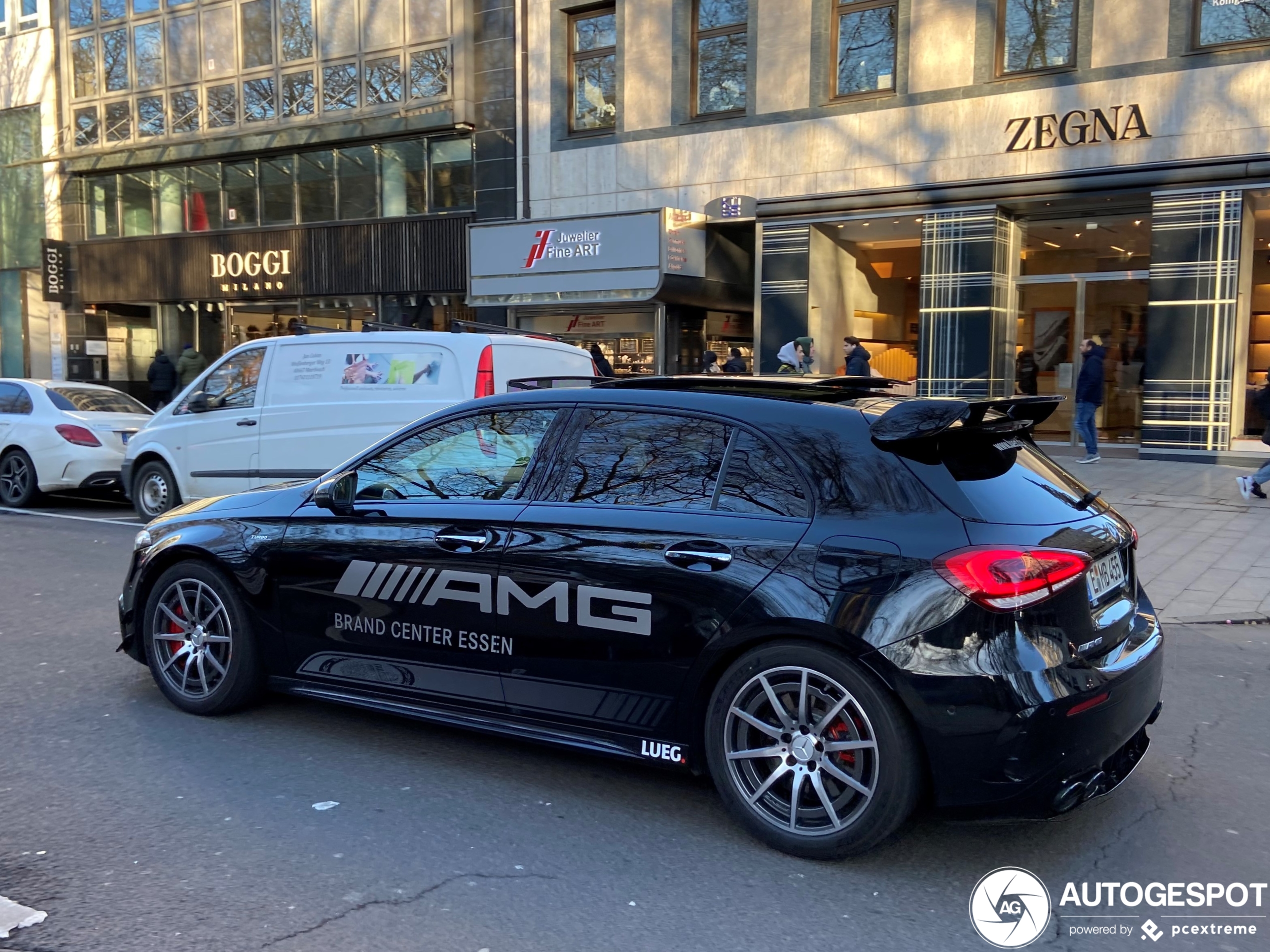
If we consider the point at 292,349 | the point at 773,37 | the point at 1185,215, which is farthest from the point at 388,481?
the point at 773,37

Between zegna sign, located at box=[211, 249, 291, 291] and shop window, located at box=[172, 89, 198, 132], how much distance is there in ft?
9.40

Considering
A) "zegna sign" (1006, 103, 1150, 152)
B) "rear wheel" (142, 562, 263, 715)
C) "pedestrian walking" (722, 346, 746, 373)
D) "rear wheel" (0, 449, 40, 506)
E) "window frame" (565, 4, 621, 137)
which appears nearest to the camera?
"rear wheel" (142, 562, 263, 715)

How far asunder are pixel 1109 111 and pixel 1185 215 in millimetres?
1790

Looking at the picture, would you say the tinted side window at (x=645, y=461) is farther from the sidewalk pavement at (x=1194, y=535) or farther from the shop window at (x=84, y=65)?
the shop window at (x=84, y=65)

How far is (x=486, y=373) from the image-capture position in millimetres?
9352

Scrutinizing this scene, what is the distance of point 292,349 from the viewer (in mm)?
10094

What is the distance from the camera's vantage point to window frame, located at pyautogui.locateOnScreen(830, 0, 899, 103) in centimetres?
1658

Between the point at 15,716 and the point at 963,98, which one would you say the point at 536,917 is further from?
the point at 963,98

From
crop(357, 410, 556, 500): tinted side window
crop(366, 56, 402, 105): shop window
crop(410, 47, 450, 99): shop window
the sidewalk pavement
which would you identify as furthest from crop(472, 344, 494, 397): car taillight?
crop(366, 56, 402, 105): shop window

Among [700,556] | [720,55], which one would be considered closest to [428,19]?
Answer: [720,55]

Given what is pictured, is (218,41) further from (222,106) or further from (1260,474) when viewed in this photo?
(1260,474)

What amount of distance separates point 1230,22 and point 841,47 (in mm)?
5500

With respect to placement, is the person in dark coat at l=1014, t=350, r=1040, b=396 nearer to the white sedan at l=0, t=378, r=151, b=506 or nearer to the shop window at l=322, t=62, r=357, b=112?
the white sedan at l=0, t=378, r=151, b=506

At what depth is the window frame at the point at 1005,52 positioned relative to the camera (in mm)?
15203
